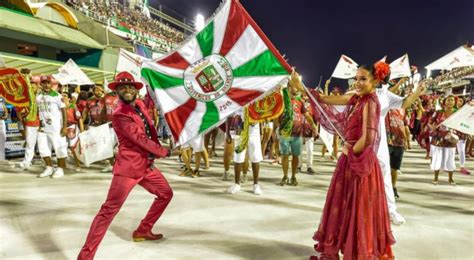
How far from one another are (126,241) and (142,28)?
115 ft

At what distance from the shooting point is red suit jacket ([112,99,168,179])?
2908 mm

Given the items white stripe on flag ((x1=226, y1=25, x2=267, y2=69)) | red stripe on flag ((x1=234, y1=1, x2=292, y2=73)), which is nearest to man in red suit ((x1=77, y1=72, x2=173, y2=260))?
white stripe on flag ((x1=226, y1=25, x2=267, y2=69))

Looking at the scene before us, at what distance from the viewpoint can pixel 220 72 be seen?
3086 mm

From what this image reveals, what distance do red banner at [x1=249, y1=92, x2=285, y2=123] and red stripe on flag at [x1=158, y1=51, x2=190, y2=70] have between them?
2396mm

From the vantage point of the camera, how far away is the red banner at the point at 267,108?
17.9 feet

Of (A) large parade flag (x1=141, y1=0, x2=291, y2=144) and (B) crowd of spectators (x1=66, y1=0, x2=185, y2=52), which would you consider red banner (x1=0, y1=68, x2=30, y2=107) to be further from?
(B) crowd of spectators (x1=66, y1=0, x2=185, y2=52)

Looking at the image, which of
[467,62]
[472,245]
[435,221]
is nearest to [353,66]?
[467,62]

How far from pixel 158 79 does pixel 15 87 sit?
18.0ft

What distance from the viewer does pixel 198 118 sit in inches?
121

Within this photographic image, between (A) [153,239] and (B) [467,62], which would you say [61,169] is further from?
(B) [467,62]

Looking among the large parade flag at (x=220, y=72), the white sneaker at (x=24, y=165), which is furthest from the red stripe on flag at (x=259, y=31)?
the white sneaker at (x=24, y=165)

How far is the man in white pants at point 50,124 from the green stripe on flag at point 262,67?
4.99 metres

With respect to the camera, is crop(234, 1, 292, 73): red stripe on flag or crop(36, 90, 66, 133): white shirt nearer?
crop(234, 1, 292, 73): red stripe on flag

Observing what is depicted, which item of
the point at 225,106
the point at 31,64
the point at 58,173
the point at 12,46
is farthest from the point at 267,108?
the point at 12,46
